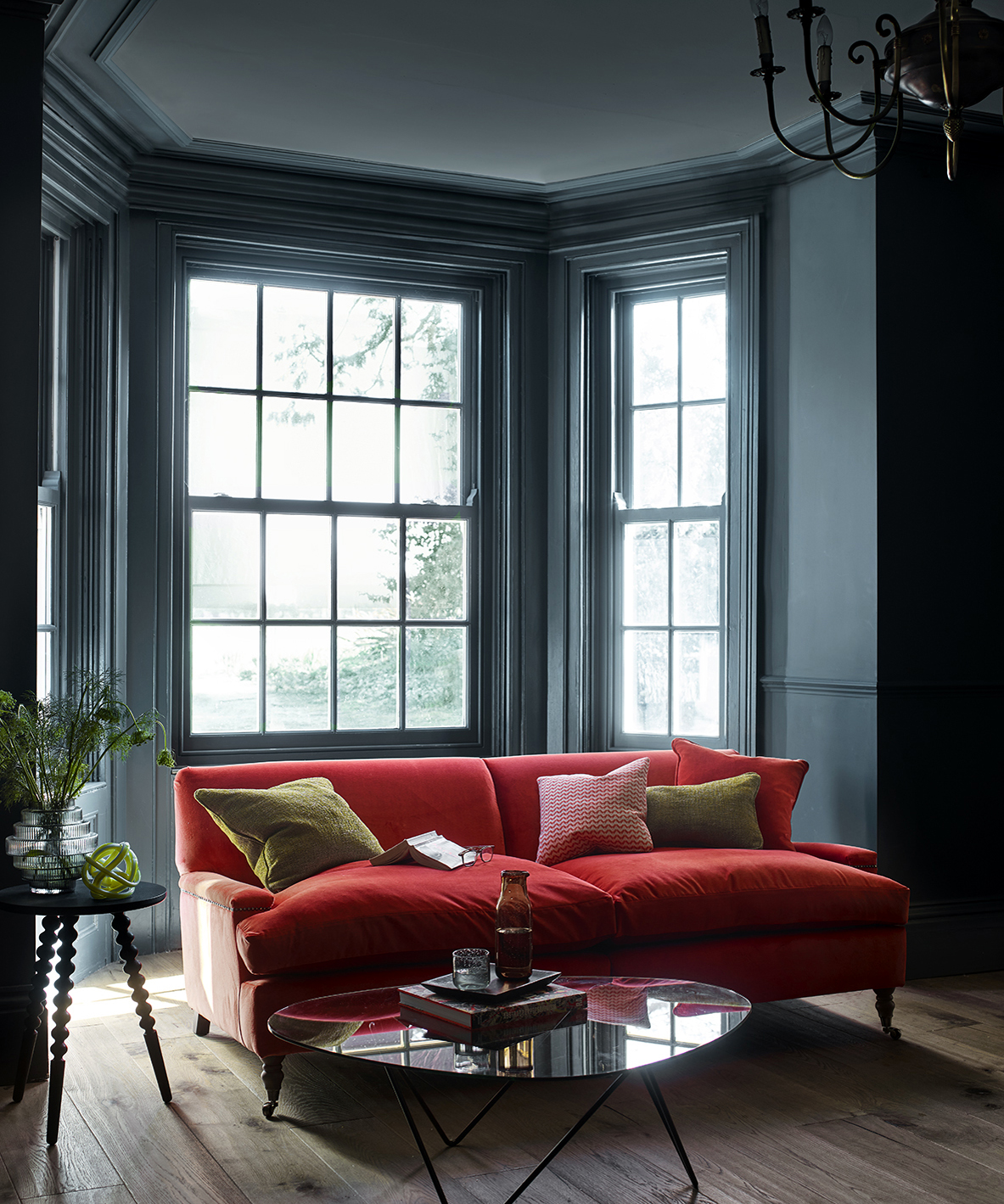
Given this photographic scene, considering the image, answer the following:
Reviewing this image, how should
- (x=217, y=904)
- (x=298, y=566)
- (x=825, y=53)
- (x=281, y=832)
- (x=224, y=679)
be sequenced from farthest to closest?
(x=298, y=566), (x=224, y=679), (x=281, y=832), (x=217, y=904), (x=825, y=53)

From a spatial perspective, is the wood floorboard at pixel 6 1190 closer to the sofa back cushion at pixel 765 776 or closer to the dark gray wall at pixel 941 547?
the sofa back cushion at pixel 765 776

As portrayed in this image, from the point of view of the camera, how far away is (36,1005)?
125 inches

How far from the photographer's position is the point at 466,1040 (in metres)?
2.45

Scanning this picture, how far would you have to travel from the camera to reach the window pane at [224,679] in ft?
16.3

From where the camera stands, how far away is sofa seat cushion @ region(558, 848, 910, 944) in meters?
3.61

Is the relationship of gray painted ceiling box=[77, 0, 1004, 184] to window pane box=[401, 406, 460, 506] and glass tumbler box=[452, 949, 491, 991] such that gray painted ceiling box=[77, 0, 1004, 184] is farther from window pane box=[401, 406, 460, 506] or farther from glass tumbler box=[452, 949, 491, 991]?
glass tumbler box=[452, 949, 491, 991]

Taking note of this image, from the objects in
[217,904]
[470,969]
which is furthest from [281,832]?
[470,969]

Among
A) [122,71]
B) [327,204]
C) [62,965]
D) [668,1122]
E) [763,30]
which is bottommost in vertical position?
[668,1122]

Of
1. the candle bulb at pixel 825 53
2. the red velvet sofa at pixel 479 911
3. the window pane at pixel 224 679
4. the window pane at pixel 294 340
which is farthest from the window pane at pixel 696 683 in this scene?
the candle bulb at pixel 825 53

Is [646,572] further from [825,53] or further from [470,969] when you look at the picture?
[825,53]

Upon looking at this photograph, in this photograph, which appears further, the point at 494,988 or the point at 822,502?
the point at 822,502

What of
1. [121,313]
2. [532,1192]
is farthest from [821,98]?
[121,313]

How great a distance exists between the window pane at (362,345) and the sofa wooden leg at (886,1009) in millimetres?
3106

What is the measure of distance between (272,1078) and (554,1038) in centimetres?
100
